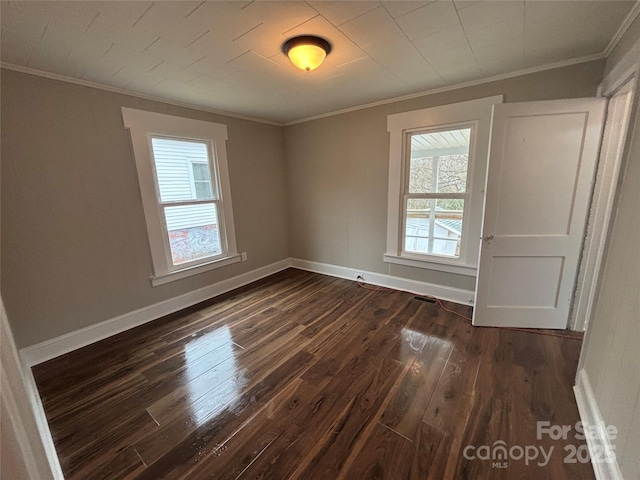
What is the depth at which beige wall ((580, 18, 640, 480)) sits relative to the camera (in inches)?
43.0

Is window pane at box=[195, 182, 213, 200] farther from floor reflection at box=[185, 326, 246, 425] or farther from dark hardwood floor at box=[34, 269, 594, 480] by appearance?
floor reflection at box=[185, 326, 246, 425]

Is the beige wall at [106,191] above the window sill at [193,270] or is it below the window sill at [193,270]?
above

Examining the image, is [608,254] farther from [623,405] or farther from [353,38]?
[353,38]

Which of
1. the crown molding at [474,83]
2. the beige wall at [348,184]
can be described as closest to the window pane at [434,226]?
the beige wall at [348,184]

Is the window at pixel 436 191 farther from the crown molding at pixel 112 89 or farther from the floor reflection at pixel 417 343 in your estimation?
the crown molding at pixel 112 89

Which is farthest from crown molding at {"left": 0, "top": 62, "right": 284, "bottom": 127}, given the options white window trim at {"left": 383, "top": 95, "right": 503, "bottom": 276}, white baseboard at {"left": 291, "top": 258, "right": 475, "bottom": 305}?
white baseboard at {"left": 291, "top": 258, "right": 475, "bottom": 305}

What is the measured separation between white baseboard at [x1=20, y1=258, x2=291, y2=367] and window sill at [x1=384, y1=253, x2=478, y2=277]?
81.9 inches

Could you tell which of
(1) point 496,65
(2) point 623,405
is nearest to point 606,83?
(1) point 496,65

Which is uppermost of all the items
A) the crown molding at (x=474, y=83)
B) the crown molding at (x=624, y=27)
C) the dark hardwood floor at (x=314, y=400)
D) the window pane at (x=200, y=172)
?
the crown molding at (x=474, y=83)

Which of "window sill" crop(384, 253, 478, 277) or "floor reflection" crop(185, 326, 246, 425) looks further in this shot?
"window sill" crop(384, 253, 478, 277)

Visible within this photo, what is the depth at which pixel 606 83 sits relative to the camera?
1.97 m

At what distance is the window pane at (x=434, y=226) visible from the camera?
2.96 meters

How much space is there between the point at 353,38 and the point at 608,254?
6.72 feet

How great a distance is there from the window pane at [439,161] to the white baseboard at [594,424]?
1.89m
